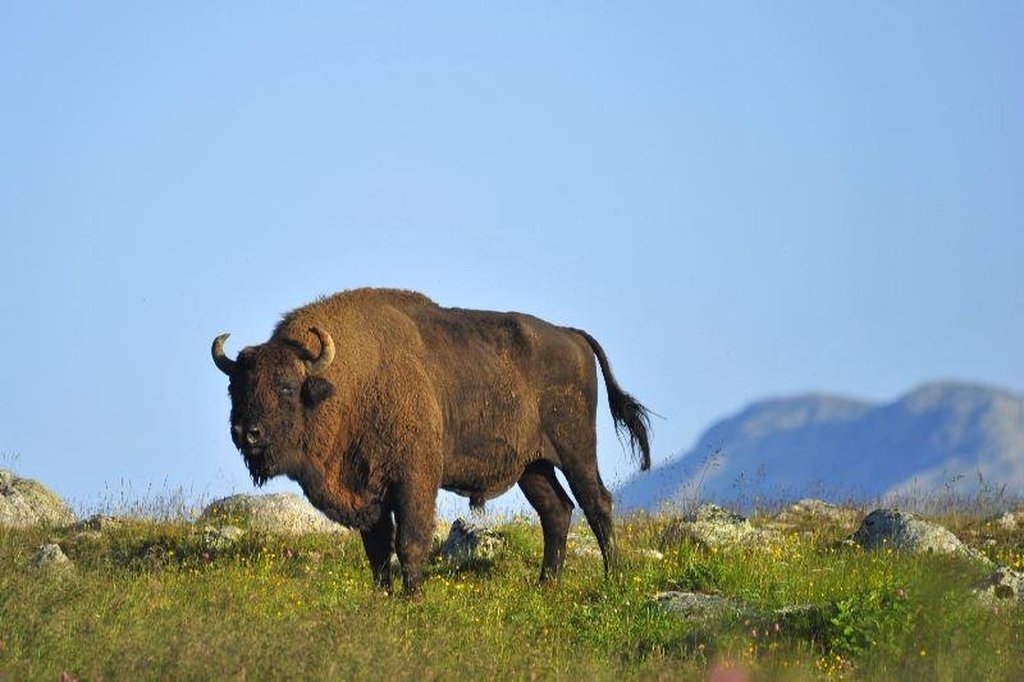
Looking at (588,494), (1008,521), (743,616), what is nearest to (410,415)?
(588,494)

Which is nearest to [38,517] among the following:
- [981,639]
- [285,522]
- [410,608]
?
[285,522]

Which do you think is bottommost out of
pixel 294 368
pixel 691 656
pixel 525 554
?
pixel 691 656

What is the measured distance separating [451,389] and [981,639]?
6.59 metres

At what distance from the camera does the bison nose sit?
1686 centimetres

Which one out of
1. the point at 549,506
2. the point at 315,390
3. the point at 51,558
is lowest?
the point at 51,558

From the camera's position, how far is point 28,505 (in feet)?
71.5

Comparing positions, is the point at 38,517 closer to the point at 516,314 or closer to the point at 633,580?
the point at 516,314

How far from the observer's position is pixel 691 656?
1354 cm

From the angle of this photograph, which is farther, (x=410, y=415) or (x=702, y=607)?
(x=410, y=415)

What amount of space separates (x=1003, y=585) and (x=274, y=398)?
22.5ft

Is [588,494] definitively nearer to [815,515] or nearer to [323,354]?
[323,354]

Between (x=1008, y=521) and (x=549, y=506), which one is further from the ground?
(x=1008, y=521)

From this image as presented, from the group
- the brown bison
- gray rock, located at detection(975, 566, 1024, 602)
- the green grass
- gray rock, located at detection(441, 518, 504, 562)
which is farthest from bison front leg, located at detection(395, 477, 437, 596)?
gray rock, located at detection(975, 566, 1024, 602)

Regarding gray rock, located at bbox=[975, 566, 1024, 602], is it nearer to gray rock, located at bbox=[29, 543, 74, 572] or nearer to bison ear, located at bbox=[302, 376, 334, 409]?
bison ear, located at bbox=[302, 376, 334, 409]
